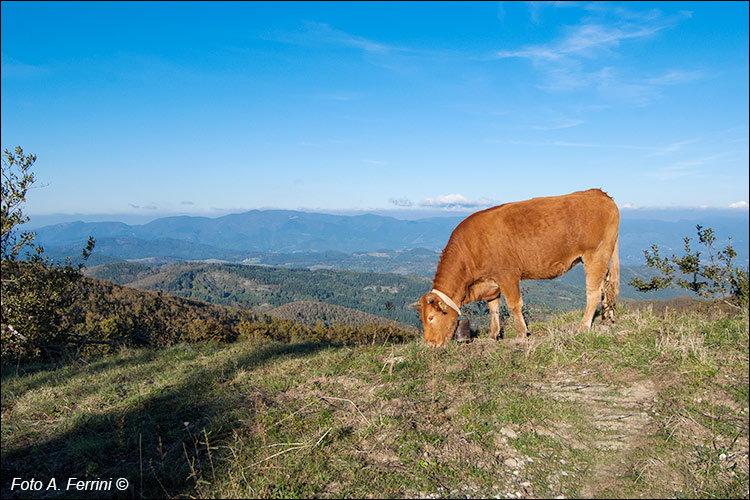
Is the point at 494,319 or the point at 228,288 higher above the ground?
the point at 494,319

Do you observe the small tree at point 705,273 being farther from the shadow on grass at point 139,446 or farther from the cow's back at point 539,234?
the shadow on grass at point 139,446

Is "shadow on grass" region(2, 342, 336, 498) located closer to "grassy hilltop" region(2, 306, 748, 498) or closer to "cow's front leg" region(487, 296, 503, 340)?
"grassy hilltop" region(2, 306, 748, 498)

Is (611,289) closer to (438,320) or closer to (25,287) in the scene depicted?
(438,320)

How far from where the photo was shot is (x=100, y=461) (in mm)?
4734

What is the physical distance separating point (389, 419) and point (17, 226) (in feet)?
36.4

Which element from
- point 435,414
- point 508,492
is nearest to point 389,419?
point 435,414

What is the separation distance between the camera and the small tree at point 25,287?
9.83 m

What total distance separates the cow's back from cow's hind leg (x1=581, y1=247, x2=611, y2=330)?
0.21 meters

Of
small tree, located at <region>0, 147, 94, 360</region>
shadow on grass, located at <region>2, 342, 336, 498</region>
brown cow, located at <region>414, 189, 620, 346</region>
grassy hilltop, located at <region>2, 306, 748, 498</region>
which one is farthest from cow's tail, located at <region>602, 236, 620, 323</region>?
small tree, located at <region>0, 147, 94, 360</region>

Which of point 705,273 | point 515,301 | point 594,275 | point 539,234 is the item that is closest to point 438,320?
point 515,301

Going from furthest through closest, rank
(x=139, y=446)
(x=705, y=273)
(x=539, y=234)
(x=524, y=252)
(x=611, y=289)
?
(x=705, y=273), (x=611, y=289), (x=524, y=252), (x=539, y=234), (x=139, y=446)

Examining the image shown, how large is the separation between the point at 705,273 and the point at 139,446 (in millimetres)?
14145

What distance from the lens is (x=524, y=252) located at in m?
7.47

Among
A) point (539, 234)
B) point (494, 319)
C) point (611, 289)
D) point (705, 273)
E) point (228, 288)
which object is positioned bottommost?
point (228, 288)
